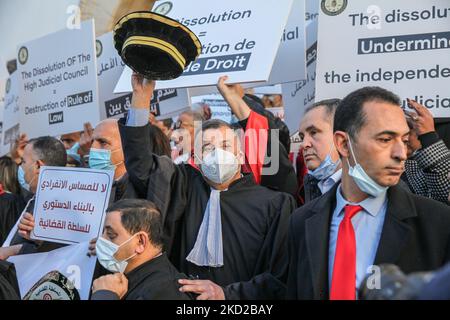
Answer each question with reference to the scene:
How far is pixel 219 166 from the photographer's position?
403cm

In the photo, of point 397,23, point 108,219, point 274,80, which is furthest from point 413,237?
point 274,80

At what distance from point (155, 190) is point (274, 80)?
4.80 feet

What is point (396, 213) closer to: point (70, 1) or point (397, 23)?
point (397, 23)

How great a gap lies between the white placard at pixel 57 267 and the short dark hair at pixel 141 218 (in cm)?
42

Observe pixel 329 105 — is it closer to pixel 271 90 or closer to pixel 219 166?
pixel 219 166

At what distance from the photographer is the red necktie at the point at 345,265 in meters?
2.75

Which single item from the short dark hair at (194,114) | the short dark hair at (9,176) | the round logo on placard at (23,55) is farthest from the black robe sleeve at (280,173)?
the round logo on placard at (23,55)

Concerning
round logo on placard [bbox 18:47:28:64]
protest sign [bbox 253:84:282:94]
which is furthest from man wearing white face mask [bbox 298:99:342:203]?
round logo on placard [bbox 18:47:28:64]

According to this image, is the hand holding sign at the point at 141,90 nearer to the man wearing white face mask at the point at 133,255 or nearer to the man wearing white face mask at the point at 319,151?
the man wearing white face mask at the point at 133,255

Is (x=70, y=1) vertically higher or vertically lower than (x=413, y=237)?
higher

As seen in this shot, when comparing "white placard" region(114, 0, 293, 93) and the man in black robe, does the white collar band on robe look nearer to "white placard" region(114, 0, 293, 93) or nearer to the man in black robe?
the man in black robe

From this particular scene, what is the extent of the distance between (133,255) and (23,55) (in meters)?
3.98

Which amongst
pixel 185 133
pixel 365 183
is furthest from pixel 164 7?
pixel 365 183

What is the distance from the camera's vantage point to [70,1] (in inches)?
448
